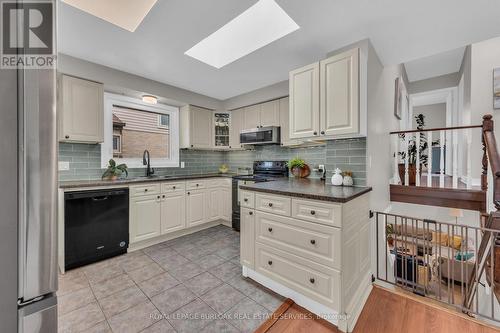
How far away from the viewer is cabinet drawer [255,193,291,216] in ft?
6.09

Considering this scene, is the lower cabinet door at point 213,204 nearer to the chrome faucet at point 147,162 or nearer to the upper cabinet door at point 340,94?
the chrome faucet at point 147,162

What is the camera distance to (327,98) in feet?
6.95

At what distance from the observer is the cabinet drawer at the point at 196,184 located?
347cm

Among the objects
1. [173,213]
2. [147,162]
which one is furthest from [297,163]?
[147,162]

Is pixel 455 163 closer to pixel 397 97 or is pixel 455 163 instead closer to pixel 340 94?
pixel 397 97

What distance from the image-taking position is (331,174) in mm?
2377

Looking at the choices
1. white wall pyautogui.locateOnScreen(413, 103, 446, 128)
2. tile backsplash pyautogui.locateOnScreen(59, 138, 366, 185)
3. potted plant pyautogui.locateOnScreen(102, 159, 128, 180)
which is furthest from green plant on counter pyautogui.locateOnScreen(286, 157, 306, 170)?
white wall pyautogui.locateOnScreen(413, 103, 446, 128)

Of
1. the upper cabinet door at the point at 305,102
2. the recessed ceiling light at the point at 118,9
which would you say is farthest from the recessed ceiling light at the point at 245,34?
the recessed ceiling light at the point at 118,9

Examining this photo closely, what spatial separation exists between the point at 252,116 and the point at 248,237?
7.98 ft

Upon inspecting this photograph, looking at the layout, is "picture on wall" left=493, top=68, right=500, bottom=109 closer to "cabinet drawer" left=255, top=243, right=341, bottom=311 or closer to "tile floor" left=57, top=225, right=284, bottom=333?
"cabinet drawer" left=255, top=243, right=341, bottom=311

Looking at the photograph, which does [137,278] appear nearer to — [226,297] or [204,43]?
[226,297]

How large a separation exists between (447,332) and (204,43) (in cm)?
347

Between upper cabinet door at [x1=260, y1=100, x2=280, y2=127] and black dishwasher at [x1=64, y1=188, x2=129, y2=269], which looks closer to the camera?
black dishwasher at [x1=64, y1=188, x2=129, y2=269]

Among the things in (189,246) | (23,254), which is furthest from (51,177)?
(189,246)
